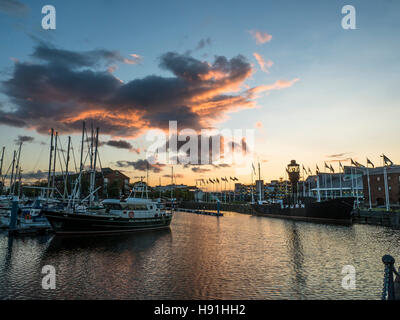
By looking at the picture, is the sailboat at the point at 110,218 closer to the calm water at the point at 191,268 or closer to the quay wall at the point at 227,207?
the calm water at the point at 191,268

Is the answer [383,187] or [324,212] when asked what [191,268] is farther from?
[383,187]

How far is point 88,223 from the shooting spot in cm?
4034

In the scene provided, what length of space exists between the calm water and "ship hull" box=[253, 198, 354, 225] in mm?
29171

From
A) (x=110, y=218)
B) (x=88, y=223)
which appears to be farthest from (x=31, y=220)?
Answer: (x=110, y=218)

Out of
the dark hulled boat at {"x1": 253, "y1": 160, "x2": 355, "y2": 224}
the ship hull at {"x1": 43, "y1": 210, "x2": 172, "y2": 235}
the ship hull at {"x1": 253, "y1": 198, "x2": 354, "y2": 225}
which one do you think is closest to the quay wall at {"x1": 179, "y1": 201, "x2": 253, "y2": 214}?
the dark hulled boat at {"x1": 253, "y1": 160, "x2": 355, "y2": 224}

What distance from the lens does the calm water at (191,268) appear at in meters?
16.9

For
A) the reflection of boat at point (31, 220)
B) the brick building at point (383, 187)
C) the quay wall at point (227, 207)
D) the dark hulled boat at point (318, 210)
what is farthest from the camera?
the quay wall at point (227, 207)

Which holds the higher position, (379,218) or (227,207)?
(379,218)

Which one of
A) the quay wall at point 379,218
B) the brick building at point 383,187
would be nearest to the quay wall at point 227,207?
the brick building at point 383,187

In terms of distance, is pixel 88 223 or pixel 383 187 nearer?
pixel 88 223

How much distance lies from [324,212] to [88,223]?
6129 cm

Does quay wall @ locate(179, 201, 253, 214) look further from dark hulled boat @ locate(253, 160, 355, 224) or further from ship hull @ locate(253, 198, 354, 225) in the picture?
ship hull @ locate(253, 198, 354, 225)

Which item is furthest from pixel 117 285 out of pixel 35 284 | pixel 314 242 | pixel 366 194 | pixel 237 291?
pixel 366 194

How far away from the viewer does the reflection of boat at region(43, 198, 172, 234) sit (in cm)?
3922
